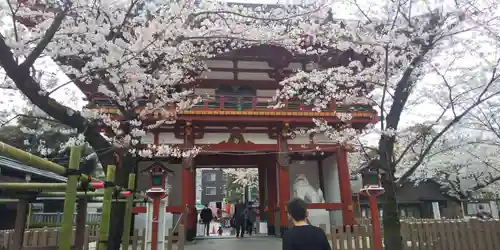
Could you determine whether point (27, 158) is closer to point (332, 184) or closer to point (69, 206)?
point (69, 206)

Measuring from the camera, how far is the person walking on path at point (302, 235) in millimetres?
3066

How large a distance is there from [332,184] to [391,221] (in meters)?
7.75

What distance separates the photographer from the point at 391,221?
6.42 metres

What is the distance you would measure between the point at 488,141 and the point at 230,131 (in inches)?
368

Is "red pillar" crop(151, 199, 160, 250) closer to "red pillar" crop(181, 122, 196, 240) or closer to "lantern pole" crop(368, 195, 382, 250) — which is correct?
"red pillar" crop(181, 122, 196, 240)

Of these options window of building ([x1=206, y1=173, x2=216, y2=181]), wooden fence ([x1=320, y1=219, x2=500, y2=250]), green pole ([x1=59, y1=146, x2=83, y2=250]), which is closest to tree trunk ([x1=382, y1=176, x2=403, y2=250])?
wooden fence ([x1=320, y1=219, x2=500, y2=250])

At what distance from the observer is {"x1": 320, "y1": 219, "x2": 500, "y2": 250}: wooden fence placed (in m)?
8.17

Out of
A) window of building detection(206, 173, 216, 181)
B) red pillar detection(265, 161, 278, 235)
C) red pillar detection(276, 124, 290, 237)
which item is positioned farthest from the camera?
window of building detection(206, 173, 216, 181)

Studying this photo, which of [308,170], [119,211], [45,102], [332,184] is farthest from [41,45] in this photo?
[308,170]

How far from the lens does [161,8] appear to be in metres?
5.90

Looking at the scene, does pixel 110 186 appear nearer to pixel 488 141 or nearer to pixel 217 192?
pixel 488 141

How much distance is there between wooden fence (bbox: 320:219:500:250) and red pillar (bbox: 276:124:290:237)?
3592 mm

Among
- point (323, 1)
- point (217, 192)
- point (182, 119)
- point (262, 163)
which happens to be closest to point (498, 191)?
point (262, 163)

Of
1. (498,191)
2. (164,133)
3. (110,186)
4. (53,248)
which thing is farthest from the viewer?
(498,191)
